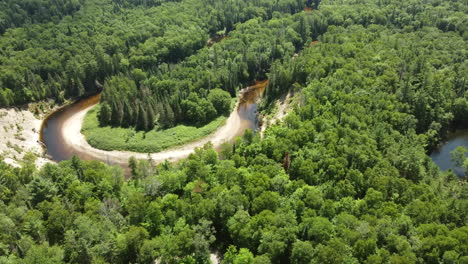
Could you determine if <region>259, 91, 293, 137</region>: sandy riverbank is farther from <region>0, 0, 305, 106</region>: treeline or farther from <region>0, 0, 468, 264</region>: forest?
<region>0, 0, 305, 106</region>: treeline

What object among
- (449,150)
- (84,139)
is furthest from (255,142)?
(449,150)

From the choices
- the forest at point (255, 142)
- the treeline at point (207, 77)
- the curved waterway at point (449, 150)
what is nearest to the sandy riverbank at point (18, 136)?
the forest at point (255, 142)

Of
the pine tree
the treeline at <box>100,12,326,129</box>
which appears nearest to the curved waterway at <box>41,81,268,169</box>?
the treeline at <box>100,12,326,129</box>

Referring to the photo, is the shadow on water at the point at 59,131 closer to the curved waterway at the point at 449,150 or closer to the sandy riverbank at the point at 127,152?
the sandy riverbank at the point at 127,152

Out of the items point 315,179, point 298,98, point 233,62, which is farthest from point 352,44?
point 315,179

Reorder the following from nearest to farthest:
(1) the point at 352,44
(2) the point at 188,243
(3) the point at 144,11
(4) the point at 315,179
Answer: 1. (2) the point at 188,243
2. (4) the point at 315,179
3. (1) the point at 352,44
4. (3) the point at 144,11

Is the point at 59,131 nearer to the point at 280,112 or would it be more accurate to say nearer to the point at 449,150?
the point at 280,112

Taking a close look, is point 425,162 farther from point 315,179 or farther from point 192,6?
point 192,6
